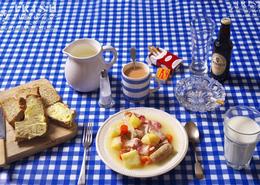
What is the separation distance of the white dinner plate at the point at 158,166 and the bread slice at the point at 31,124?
17cm

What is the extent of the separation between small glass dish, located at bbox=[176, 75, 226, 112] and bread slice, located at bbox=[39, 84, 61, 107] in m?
0.39

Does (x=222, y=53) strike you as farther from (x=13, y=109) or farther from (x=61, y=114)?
(x=13, y=109)

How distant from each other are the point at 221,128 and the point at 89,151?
0.40 meters

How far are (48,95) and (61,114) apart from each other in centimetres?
11

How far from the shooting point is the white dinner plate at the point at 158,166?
107 cm

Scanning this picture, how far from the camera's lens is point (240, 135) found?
1060 mm

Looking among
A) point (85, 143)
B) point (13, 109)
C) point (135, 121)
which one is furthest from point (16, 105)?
point (135, 121)

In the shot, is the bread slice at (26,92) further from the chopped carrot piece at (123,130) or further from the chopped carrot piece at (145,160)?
the chopped carrot piece at (145,160)

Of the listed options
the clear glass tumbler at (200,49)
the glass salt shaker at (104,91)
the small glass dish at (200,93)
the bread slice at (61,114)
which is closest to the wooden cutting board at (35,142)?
the bread slice at (61,114)

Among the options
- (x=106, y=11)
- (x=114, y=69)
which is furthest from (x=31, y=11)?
(x=114, y=69)

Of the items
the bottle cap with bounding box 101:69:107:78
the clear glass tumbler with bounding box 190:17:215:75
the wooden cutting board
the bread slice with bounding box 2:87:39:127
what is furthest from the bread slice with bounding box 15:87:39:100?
the clear glass tumbler with bounding box 190:17:215:75

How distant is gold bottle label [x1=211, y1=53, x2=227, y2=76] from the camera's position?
129cm

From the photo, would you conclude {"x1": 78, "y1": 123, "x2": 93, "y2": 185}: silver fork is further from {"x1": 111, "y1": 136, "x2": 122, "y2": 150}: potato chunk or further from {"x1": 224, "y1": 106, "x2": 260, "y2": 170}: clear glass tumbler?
{"x1": 224, "y1": 106, "x2": 260, "y2": 170}: clear glass tumbler

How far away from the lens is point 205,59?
1431 mm
